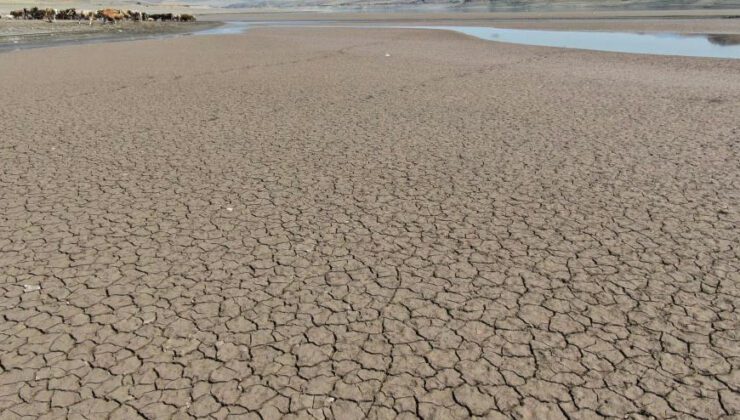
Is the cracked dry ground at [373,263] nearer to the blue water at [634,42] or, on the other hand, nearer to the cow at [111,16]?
the blue water at [634,42]

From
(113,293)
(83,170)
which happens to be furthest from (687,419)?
(83,170)

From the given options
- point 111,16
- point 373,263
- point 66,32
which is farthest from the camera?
point 111,16

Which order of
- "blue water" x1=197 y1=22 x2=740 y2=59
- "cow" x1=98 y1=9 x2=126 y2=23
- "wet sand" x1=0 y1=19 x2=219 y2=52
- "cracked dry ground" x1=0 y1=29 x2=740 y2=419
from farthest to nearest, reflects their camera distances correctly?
"cow" x1=98 y1=9 x2=126 y2=23 → "wet sand" x1=0 y1=19 x2=219 y2=52 → "blue water" x1=197 y1=22 x2=740 y2=59 → "cracked dry ground" x1=0 y1=29 x2=740 y2=419

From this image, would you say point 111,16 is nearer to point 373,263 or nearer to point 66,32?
point 66,32

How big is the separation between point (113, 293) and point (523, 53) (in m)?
14.7

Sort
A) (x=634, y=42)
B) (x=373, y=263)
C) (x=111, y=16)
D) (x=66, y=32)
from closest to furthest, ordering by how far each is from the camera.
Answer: (x=373, y=263) → (x=634, y=42) → (x=66, y=32) → (x=111, y=16)

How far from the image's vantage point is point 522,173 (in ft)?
17.8

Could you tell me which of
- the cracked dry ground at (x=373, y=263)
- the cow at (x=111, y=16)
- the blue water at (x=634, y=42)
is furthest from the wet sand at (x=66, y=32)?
the blue water at (x=634, y=42)

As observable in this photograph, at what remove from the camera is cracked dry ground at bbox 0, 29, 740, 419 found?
2.56m

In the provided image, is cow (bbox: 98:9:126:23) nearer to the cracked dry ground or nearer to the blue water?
the blue water

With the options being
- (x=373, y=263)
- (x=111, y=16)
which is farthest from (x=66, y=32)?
(x=373, y=263)

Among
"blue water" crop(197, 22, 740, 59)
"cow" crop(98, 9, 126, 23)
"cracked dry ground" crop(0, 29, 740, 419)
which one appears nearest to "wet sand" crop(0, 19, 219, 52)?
"cow" crop(98, 9, 126, 23)

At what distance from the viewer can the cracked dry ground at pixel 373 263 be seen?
2.56 m

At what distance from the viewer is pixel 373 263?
3725mm
